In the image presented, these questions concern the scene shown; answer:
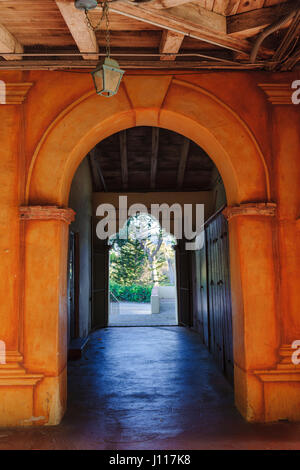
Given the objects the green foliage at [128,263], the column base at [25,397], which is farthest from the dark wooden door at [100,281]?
the green foliage at [128,263]

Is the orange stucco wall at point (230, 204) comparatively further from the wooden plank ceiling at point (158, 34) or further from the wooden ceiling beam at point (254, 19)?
the wooden ceiling beam at point (254, 19)

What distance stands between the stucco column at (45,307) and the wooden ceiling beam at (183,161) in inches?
264

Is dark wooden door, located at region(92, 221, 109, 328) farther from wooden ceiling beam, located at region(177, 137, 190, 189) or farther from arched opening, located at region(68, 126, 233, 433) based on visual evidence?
wooden ceiling beam, located at region(177, 137, 190, 189)

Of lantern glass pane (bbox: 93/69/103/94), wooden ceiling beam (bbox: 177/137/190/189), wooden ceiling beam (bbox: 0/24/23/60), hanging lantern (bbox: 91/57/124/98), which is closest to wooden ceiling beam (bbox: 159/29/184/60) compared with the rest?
hanging lantern (bbox: 91/57/124/98)

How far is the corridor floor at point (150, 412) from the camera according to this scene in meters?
3.51

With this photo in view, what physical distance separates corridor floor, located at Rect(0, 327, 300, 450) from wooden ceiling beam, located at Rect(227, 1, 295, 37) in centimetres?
431

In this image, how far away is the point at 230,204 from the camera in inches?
181

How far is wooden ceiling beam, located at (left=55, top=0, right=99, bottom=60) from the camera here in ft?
10.8

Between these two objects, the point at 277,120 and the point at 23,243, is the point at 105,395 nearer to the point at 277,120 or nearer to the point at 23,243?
the point at 23,243

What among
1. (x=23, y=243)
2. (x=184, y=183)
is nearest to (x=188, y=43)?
(x=23, y=243)

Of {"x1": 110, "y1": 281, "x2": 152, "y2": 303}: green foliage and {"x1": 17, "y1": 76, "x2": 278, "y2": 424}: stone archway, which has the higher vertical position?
A: {"x1": 17, "y1": 76, "x2": 278, "y2": 424}: stone archway

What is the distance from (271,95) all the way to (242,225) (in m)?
1.71

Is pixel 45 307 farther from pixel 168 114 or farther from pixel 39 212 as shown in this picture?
pixel 168 114

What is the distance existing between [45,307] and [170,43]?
133 inches
